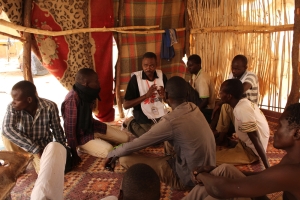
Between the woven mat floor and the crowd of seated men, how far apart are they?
9 centimetres

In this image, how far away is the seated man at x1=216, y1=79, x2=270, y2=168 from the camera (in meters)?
2.67

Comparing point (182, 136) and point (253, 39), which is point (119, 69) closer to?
point (253, 39)

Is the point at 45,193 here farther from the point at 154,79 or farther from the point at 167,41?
the point at 167,41

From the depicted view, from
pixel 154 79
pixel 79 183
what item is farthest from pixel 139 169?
pixel 154 79

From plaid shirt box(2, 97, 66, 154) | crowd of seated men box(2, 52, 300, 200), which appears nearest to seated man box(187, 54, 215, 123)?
crowd of seated men box(2, 52, 300, 200)

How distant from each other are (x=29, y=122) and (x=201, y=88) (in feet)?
7.53

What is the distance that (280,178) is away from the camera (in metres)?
1.39

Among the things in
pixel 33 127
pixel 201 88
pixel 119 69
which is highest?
pixel 119 69

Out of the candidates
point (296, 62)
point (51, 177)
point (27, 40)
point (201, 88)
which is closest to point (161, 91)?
point (201, 88)

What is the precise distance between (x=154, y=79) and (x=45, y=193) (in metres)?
2.57

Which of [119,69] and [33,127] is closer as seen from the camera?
[33,127]

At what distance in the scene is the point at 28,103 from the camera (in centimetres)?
270

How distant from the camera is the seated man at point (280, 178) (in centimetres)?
139

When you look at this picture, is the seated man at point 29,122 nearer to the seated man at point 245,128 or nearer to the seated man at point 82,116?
the seated man at point 82,116
